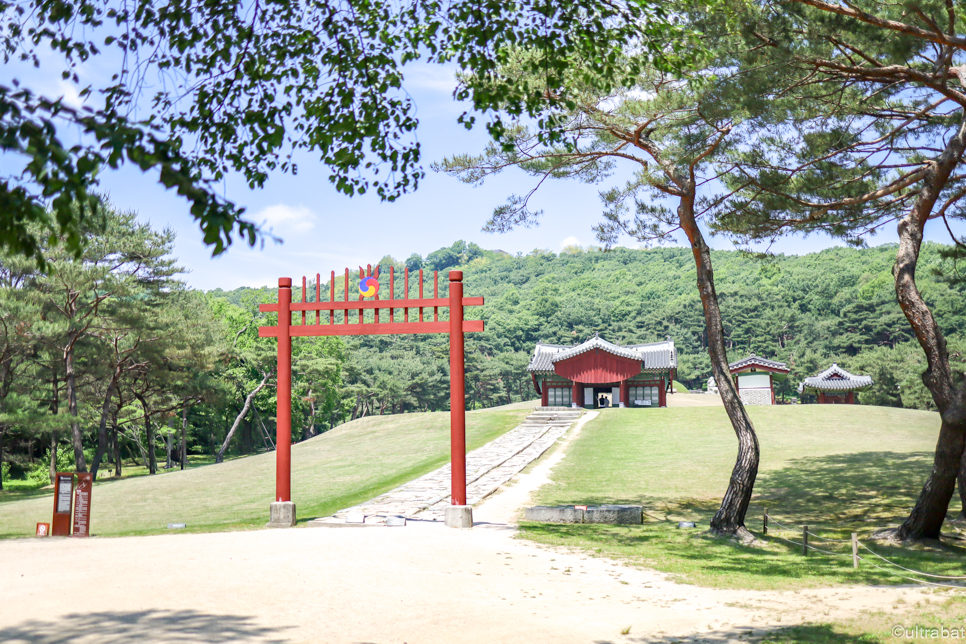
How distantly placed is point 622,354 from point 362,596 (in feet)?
99.1

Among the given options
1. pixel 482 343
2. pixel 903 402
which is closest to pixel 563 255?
pixel 482 343

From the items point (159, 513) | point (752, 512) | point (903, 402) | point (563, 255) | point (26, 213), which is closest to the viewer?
point (26, 213)

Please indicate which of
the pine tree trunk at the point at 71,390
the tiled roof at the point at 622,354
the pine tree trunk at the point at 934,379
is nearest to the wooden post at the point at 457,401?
the pine tree trunk at the point at 934,379

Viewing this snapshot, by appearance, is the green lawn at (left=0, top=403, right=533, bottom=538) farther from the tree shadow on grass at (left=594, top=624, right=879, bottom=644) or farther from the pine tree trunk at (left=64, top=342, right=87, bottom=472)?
the tree shadow on grass at (left=594, top=624, right=879, bottom=644)

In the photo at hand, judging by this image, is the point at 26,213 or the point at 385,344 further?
the point at 385,344

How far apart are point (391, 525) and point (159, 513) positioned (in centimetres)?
708

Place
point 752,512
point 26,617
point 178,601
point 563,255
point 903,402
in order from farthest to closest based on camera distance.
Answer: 1. point 563,255
2. point 903,402
3. point 752,512
4. point 178,601
5. point 26,617

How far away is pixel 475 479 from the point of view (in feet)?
55.0

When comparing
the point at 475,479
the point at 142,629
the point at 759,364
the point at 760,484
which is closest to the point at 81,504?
the point at 142,629

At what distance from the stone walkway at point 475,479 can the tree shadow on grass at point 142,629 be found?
5.86 meters

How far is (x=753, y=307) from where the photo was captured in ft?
208

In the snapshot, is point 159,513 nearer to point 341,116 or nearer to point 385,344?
point 341,116

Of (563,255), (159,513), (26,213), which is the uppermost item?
(563,255)

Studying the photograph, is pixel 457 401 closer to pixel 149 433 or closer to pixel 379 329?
pixel 379 329
